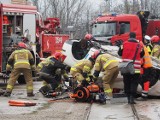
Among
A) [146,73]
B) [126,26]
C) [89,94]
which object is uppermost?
[126,26]

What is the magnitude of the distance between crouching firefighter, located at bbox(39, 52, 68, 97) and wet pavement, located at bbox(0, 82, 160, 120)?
877mm

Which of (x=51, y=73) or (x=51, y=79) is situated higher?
(x=51, y=73)

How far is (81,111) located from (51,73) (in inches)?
121

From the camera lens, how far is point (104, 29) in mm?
20844

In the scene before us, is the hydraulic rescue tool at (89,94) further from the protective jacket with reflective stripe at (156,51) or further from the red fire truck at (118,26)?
the red fire truck at (118,26)

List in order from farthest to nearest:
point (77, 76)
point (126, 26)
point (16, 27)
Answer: point (126, 26)
point (16, 27)
point (77, 76)

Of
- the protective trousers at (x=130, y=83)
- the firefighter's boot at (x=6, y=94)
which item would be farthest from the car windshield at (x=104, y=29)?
the protective trousers at (x=130, y=83)

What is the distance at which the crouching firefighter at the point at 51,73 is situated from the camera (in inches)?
477

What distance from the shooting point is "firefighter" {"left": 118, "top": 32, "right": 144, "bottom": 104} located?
419 inches

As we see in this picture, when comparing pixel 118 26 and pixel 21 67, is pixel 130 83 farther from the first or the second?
pixel 118 26

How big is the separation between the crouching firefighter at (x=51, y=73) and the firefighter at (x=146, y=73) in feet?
7.39

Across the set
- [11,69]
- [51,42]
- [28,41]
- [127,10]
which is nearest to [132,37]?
[11,69]

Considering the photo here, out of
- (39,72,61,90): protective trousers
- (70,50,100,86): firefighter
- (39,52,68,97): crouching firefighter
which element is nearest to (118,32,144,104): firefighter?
(70,50,100,86): firefighter

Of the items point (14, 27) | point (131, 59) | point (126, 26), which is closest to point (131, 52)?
point (131, 59)
